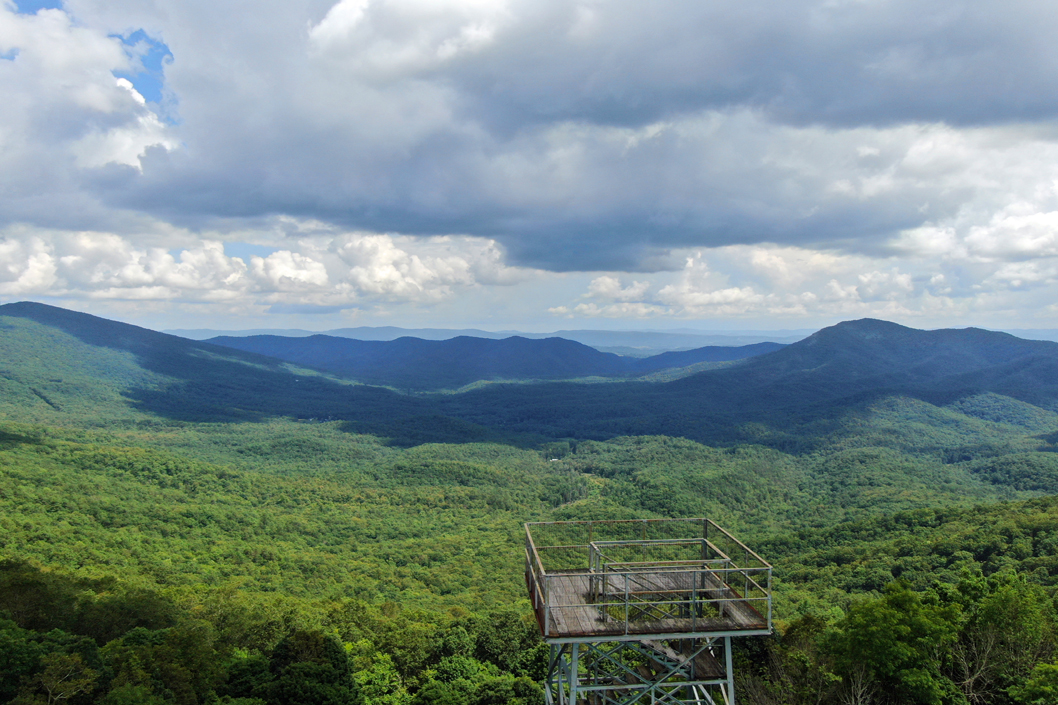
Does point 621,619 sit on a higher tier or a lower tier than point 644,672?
higher

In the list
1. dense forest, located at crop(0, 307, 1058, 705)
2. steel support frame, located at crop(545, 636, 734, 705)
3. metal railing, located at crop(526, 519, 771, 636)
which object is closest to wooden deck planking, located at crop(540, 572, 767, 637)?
metal railing, located at crop(526, 519, 771, 636)

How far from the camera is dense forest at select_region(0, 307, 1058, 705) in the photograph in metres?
21.2

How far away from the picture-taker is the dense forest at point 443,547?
21.2 m

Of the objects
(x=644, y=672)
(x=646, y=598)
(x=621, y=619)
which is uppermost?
(x=621, y=619)

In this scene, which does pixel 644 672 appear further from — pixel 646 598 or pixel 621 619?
pixel 621 619

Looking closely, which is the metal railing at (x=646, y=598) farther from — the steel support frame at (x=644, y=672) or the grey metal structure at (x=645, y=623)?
the steel support frame at (x=644, y=672)

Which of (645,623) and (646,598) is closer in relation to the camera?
(645,623)

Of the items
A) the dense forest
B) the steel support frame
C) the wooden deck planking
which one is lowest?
the dense forest

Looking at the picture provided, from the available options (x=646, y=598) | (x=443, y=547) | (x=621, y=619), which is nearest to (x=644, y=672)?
(x=646, y=598)

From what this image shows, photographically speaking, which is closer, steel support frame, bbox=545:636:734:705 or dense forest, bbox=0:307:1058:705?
steel support frame, bbox=545:636:734:705

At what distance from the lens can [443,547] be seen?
3536 inches

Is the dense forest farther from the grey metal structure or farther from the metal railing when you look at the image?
the metal railing

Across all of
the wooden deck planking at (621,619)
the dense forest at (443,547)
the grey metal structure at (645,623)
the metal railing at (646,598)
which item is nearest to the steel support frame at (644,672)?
the grey metal structure at (645,623)

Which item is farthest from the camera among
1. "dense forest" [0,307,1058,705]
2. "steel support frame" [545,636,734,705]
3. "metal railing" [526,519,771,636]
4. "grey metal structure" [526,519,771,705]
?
"dense forest" [0,307,1058,705]
